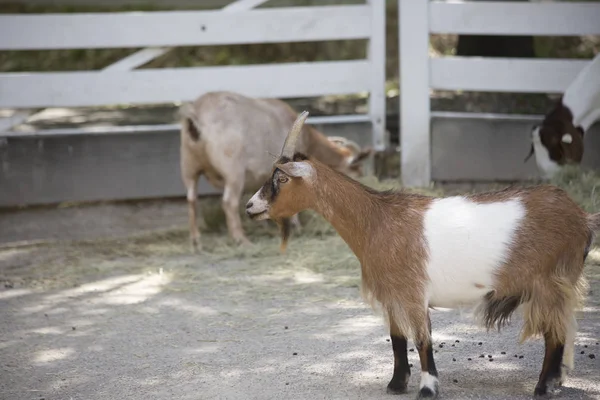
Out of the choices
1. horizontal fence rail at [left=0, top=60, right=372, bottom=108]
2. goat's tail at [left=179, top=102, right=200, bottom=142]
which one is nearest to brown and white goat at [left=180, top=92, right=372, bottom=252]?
goat's tail at [left=179, top=102, right=200, bottom=142]

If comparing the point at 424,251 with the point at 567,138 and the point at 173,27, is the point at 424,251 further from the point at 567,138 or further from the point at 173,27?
the point at 173,27

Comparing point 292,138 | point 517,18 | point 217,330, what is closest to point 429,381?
point 292,138

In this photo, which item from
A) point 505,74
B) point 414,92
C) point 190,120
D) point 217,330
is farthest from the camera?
point 414,92

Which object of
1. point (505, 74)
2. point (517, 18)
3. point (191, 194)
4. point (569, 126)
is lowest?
point (191, 194)

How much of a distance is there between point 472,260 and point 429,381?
21.0 inches

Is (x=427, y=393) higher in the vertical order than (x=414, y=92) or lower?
lower

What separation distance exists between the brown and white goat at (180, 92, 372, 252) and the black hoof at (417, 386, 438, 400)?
3.33 metres

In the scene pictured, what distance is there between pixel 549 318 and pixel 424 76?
15.3ft

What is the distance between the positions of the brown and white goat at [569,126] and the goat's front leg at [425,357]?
3768 mm

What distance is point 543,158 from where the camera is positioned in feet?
23.9

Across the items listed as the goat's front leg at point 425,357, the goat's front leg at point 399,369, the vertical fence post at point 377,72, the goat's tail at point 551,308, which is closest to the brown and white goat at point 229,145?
the vertical fence post at point 377,72

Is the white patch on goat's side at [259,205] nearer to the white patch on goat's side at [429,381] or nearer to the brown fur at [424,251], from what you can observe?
the brown fur at [424,251]

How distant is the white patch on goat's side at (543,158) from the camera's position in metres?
7.23

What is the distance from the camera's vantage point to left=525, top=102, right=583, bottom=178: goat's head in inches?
284
